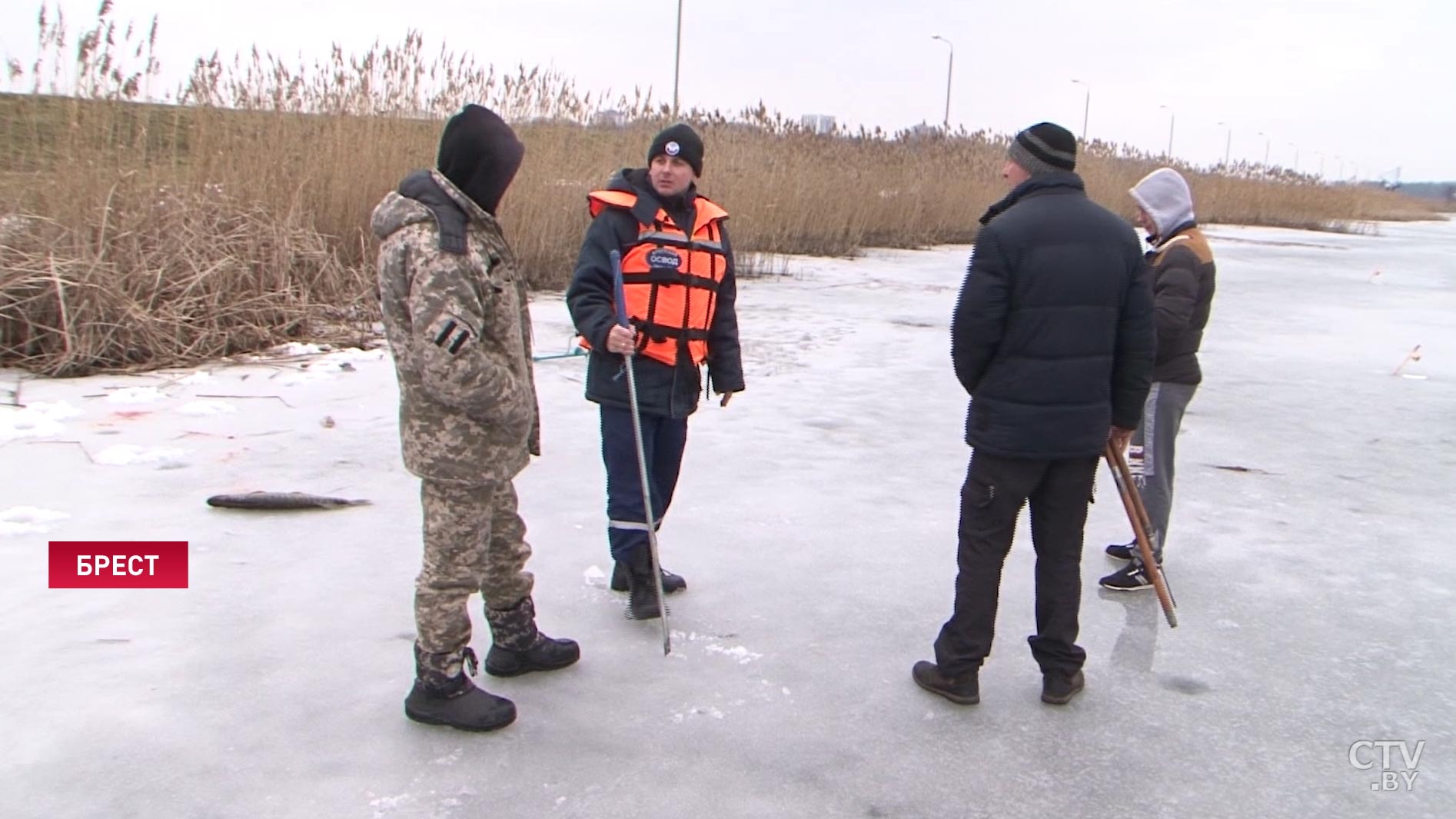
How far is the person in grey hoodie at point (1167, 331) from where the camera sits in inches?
150

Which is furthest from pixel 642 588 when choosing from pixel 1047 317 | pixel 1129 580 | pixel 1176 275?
pixel 1176 275

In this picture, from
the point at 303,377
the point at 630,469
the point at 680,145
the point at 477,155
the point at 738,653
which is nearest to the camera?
the point at 477,155

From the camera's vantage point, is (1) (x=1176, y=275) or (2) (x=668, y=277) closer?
(2) (x=668, y=277)

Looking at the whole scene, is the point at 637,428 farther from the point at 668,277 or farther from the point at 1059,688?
the point at 1059,688

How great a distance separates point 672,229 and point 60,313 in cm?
455

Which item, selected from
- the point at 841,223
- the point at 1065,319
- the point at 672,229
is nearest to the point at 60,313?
the point at 672,229

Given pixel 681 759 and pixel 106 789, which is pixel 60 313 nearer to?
pixel 106 789

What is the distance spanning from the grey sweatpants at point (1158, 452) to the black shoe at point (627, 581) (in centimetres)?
165

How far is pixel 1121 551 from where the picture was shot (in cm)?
427

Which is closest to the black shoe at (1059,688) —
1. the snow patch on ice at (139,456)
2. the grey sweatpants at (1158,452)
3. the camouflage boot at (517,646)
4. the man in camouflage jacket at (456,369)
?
the grey sweatpants at (1158,452)

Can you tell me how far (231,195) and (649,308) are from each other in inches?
224

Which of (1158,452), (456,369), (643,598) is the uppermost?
(456,369)

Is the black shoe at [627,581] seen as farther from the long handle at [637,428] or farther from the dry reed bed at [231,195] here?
the dry reed bed at [231,195]

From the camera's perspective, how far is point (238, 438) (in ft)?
17.2
